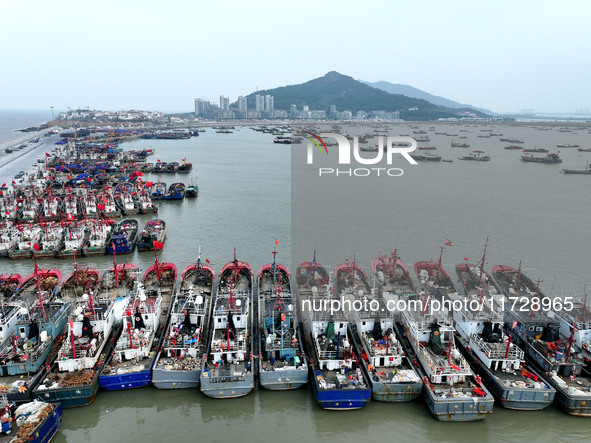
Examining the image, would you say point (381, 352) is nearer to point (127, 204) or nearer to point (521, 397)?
point (521, 397)

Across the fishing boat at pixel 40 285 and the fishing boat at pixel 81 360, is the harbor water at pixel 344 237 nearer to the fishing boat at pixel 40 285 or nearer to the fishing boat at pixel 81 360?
the fishing boat at pixel 81 360

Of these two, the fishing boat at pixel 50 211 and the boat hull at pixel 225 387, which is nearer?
the boat hull at pixel 225 387

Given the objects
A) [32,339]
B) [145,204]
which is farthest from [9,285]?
[145,204]

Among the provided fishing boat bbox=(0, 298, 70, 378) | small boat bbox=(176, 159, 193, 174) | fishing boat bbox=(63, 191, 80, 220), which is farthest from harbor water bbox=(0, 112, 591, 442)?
fishing boat bbox=(63, 191, 80, 220)

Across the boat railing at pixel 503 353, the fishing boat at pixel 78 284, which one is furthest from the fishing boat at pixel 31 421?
the boat railing at pixel 503 353

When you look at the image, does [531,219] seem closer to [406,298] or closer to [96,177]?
[406,298]

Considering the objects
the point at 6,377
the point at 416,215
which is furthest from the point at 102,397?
the point at 416,215
